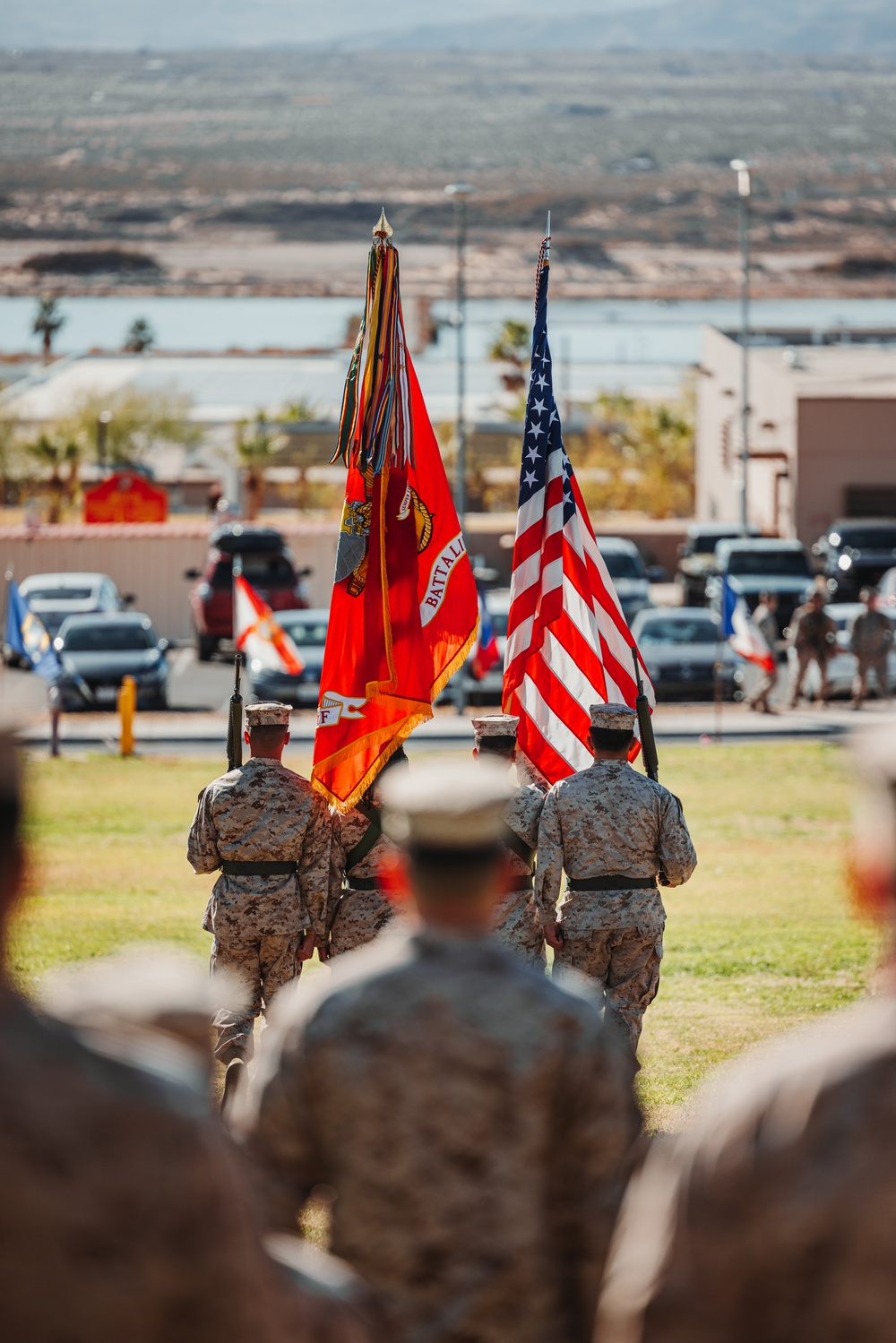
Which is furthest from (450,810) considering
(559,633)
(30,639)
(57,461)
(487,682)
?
(57,461)

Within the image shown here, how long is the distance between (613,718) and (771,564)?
28503 mm

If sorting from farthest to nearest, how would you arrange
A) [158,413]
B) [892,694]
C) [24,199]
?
[24,199]
[158,413]
[892,694]

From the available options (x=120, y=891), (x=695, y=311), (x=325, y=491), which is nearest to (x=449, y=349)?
(x=325, y=491)

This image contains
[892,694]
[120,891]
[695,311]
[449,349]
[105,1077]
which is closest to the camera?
[105,1077]

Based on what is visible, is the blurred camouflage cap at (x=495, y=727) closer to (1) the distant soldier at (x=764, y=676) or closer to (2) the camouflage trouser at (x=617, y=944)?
(2) the camouflage trouser at (x=617, y=944)

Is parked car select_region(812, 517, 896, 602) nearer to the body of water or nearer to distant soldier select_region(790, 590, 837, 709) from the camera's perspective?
distant soldier select_region(790, 590, 837, 709)

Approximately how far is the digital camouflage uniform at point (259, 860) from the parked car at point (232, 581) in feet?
79.6

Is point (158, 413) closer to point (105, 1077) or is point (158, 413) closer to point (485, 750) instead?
point (485, 750)

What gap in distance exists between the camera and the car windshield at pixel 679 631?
94.8 feet

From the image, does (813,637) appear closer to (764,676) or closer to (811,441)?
(764,676)

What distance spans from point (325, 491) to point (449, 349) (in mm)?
41485

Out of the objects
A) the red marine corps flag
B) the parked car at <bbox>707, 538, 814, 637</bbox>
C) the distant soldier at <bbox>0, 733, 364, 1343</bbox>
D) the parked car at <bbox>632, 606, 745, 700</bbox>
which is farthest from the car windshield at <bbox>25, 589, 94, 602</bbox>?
the distant soldier at <bbox>0, 733, 364, 1343</bbox>

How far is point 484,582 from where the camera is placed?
121ft

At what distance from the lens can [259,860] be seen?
7.97m
